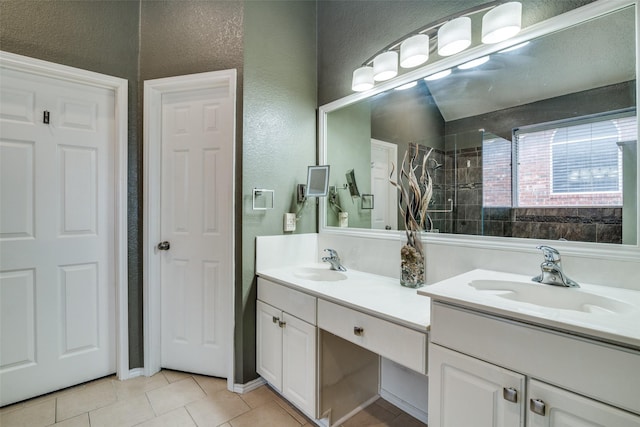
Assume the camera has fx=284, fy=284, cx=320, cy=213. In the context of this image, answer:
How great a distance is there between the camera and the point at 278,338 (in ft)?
5.32

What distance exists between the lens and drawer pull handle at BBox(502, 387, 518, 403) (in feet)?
2.64

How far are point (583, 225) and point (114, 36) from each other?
279cm

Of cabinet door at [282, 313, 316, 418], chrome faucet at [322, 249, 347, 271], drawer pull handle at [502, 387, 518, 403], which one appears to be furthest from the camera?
chrome faucet at [322, 249, 347, 271]

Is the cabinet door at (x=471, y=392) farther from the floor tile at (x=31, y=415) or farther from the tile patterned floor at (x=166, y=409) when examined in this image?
the floor tile at (x=31, y=415)

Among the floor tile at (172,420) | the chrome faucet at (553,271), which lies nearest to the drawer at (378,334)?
the chrome faucet at (553,271)

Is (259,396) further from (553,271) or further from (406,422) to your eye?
(553,271)

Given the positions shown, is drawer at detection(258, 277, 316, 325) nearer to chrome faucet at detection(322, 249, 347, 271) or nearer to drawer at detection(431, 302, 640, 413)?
chrome faucet at detection(322, 249, 347, 271)

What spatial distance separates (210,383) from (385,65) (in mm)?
2273

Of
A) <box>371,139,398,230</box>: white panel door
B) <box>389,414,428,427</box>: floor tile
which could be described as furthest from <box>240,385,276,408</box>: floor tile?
<box>371,139,398,230</box>: white panel door

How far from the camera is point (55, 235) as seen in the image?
5.75 feet

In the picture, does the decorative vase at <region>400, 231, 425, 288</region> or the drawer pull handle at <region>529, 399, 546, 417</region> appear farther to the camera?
the decorative vase at <region>400, 231, 425, 288</region>

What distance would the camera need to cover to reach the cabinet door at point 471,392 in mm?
818

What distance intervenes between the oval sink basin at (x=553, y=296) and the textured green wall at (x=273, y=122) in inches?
49.1

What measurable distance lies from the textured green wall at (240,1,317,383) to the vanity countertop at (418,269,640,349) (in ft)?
3.81
